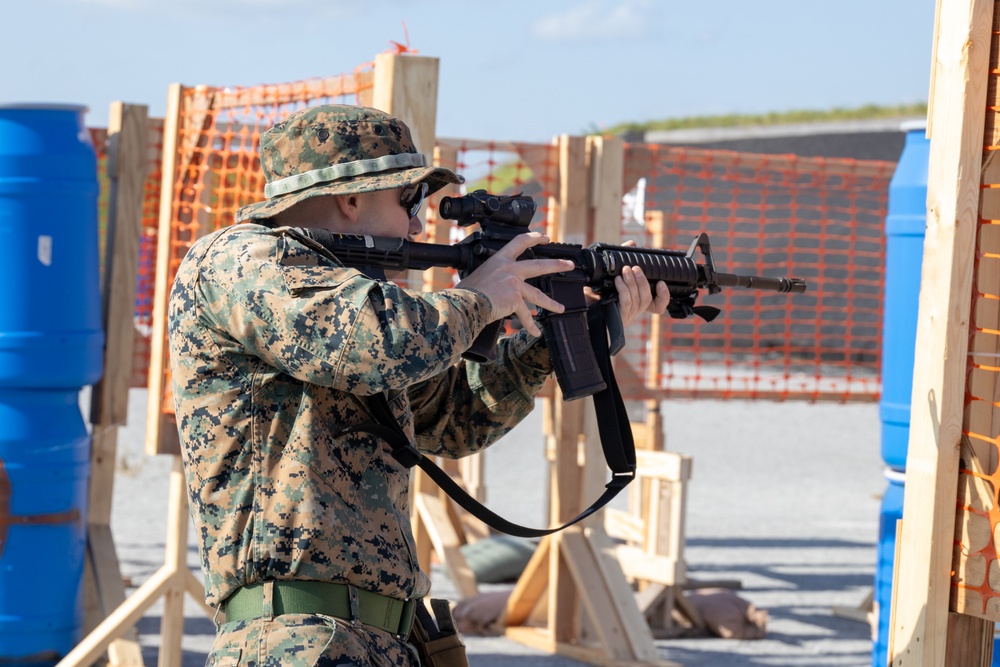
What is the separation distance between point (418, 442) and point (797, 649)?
13.2ft

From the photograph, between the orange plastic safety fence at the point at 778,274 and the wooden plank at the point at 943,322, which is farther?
the orange plastic safety fence at the point at 778,274

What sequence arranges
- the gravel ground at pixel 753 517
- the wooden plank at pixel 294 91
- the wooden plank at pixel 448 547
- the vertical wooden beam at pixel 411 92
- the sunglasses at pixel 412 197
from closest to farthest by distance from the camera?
the sunglasses at pixel 412 197
the vertical wooden beam at pixel 411 92
the wooden plank at pixel 294 91
the gravel ground at pixel 753 517
the wooden plank at pixel 448 547

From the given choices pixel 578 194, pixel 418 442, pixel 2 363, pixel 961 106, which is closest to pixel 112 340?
pixel 2 363

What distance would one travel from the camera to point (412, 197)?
279cm

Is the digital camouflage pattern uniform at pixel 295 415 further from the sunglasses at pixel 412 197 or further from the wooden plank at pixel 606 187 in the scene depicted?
the wooden plank at pixel 606 187

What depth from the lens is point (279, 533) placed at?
2510 mm

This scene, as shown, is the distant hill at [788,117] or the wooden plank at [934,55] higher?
the distant hill at [788,117]

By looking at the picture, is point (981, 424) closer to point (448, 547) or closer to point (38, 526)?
point (38, 526)

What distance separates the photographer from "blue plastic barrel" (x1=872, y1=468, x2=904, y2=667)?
488 cm

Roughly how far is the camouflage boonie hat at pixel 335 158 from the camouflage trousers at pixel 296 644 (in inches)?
33.6

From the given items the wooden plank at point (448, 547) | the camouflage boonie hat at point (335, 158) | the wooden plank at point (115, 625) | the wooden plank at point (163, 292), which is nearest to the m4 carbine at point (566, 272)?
the camouflage boonie hat at point (335, 158)

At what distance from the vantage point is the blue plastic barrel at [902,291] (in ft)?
15.5

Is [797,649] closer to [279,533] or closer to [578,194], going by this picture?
[578,194]

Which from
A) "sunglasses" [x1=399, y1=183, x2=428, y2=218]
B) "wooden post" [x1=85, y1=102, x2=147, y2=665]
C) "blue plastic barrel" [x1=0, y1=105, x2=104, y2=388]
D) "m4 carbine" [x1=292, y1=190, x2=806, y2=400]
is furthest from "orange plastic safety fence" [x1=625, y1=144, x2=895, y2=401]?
"sunglasses" [x1=399, y1=183, x2=428, y2=218]
